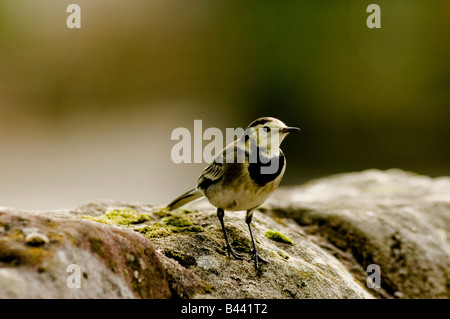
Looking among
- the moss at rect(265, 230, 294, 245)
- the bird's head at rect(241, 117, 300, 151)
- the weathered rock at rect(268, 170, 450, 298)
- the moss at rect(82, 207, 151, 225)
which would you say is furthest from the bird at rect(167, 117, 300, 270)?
the weathered rock at rect(268, 170, 450, 298)

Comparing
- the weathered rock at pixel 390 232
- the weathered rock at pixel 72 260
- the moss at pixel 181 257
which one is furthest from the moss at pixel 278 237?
the weathered rock at pixel 72 260

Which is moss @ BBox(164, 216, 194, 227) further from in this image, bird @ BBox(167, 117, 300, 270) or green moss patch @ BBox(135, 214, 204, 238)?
bird @ BBox(167, 117, 300, 270)

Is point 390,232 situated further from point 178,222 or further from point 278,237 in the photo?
point 178,222

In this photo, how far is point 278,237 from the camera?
4.16 meters

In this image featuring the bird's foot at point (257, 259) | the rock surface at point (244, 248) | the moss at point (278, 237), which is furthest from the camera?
the moss at point (278, 237)

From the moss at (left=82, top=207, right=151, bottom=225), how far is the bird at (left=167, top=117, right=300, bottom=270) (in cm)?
57

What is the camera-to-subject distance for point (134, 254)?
287 cm

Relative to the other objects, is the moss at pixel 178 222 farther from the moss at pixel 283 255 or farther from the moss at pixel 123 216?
the moss at pixel 283 255

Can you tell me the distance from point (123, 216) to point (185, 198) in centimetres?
60

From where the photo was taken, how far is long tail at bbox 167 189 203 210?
4.50 metres

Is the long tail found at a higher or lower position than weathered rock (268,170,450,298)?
higher

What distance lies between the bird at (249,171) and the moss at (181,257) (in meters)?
0.39

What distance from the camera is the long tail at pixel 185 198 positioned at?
450 cm

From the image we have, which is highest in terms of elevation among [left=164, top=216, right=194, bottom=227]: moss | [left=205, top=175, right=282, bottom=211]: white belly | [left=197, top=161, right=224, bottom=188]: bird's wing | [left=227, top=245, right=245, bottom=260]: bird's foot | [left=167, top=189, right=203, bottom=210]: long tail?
[left=197, top=161, right=224, bottom=188]: bird's wing
